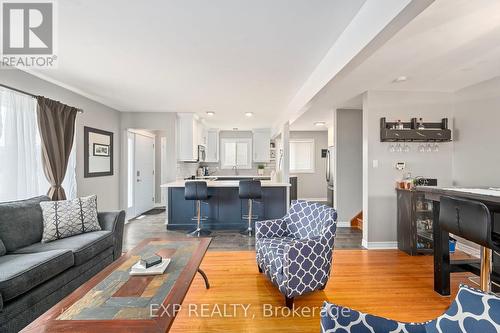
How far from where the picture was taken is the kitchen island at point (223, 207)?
4.88 m

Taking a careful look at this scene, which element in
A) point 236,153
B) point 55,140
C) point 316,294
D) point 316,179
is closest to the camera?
point 316,294

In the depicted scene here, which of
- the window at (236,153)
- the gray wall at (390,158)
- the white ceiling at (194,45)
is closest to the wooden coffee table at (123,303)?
the white ceiling at (194,45)

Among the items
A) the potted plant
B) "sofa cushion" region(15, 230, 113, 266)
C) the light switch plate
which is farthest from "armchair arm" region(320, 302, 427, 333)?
the potted plant

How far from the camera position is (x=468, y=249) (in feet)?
11.5

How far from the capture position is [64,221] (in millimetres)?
2691

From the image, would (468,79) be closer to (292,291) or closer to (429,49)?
(429,49)

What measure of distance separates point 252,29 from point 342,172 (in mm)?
3485

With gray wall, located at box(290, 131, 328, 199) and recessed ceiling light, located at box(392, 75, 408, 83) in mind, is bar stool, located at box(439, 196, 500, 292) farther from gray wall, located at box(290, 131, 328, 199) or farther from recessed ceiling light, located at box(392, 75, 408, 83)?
gray wall, located at box(290, 131, 328, 199)

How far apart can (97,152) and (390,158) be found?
197 inches

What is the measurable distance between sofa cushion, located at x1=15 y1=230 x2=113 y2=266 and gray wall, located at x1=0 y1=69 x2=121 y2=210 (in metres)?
1.71

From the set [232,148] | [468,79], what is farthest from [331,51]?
[232,148]

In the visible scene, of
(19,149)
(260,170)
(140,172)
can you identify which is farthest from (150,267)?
(260,170)

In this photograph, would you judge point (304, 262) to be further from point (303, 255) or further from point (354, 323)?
point (354, 323)

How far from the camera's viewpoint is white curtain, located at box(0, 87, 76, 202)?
9.11 ft
